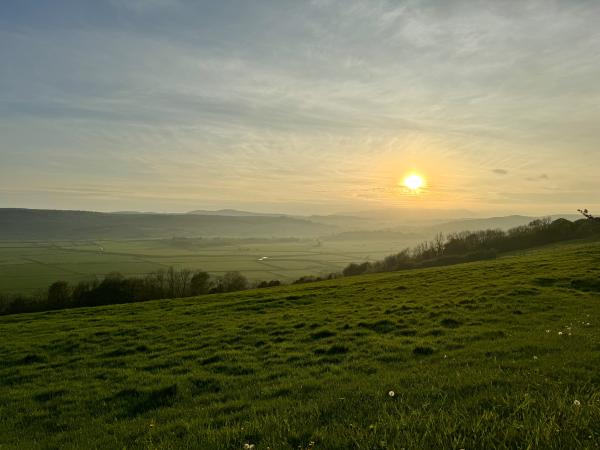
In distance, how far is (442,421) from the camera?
16.6ft

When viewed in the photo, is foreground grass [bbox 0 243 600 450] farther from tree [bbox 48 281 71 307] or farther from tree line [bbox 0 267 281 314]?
tree [bbox 48 281 71 307]

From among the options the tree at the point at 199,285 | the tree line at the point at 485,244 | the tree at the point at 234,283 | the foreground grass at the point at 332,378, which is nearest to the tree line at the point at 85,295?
the tree at the point at 199,285

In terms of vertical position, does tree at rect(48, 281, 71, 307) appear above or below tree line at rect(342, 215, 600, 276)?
below

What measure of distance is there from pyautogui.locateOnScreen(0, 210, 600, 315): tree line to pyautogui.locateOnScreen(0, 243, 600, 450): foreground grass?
20.2 meters

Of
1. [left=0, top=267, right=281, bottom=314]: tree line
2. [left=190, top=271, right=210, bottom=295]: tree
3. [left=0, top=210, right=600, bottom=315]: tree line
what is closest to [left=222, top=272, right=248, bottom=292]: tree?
[left=0, top=210, right=600, bottom=315]: tree line

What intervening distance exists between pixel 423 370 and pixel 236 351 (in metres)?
8.11

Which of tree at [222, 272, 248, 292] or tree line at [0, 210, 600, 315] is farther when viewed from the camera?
tree at [222, 272, 248, 292]

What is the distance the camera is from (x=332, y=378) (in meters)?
9.78

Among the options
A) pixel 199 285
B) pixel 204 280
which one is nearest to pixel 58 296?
pixel 199 285

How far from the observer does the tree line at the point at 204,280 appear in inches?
2194

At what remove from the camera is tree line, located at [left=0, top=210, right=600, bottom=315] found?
55.7 m

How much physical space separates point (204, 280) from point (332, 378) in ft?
215

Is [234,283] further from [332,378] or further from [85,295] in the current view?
[332,378]

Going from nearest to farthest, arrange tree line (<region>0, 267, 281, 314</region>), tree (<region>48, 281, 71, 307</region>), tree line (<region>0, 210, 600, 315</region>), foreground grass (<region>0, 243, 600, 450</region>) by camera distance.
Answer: foreground grass (<region>0, 243, 600, 450</region>) → tree line (<region>0, 267, 281, 314</region>) → tree (<region>48, 281, 71, 307</region>) → tree line (<region>0, 210, 600, 315</region>)
